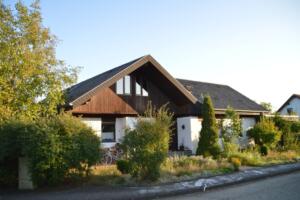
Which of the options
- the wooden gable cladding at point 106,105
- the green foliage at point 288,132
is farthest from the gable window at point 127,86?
the green foliage at point 288,132

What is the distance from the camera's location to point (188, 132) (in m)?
22.3

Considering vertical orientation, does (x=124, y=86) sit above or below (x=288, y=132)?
above

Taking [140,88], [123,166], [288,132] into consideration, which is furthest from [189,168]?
[288,132]

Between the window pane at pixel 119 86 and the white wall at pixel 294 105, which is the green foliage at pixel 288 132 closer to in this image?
the window pane at pixel 119 86

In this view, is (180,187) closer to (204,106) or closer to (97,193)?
(97,193)

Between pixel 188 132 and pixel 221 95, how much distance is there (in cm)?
727

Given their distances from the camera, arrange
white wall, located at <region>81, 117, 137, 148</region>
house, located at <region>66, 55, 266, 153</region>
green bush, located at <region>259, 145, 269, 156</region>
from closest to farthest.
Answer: house, located at <region>66, 55, 266, 153</region> → white wall, located at <region>81, 117, 137, 148</region> → green bush, located at <region>259, 145, 269, 156</region>

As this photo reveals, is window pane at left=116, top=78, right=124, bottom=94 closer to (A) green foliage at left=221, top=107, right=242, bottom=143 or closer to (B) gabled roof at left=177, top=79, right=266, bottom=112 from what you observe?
(B) gabled roof at left=177, top=79, right=266, bottom=112

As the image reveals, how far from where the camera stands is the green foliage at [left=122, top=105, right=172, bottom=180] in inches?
453

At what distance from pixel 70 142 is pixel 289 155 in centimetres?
1383

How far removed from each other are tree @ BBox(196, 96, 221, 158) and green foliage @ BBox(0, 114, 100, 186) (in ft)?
30.5

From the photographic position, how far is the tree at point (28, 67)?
44.8 feet

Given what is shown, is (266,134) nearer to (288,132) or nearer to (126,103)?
(288,132)

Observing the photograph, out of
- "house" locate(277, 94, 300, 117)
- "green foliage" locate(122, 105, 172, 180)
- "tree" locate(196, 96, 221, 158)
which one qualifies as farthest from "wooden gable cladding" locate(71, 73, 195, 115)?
"house" locate(277, 94, 300, 117)
